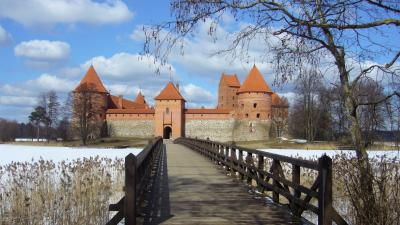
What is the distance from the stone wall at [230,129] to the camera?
6531 centimetres

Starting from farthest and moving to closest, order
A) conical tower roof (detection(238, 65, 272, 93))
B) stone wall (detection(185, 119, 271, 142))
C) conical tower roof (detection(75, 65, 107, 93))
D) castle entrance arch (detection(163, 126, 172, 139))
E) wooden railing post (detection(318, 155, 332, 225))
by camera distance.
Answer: conical tower roof (detection(75, 65, 107, 93))
castle entrance arch (detection(163, 126, 172, 139))
conical tower roof (detection(238, 65, 272, 93))
stone wall (detection(185, 119, 271, 142))
wooden railing post (detection(318, 155, 332, 225))

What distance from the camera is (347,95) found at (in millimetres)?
5988

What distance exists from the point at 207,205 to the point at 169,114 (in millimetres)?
60146

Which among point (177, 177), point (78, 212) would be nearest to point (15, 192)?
point (78, 212)

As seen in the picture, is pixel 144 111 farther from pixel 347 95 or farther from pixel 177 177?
pixel 347 95

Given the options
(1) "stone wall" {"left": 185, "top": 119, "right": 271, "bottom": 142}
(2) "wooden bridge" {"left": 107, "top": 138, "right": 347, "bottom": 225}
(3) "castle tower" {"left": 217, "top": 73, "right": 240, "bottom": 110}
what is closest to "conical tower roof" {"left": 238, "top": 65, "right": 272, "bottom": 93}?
(1) "stone wall" {"left": 185, "top": 119, "right": 271, "bottom": 142}

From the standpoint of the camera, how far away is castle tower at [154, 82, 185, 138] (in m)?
66.9

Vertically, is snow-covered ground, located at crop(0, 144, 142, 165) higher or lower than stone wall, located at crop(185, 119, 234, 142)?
lower

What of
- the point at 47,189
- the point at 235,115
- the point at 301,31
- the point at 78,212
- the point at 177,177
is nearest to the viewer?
the point at 301,31

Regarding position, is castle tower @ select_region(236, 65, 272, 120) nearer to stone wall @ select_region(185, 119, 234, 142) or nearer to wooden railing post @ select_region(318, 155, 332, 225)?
stone wall @ select_region(185, 119, 234, 142)

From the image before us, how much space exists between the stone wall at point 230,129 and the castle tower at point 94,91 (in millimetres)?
13138

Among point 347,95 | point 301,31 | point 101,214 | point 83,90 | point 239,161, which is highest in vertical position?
point 83,90

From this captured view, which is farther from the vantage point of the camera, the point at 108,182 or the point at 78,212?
the point at 108,182

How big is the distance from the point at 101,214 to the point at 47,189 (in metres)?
2.11
